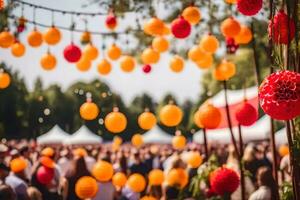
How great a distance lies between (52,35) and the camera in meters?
5.55

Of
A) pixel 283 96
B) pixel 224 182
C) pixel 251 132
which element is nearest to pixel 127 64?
pixel 224 182

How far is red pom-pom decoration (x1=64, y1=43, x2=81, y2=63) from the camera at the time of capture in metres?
5.91

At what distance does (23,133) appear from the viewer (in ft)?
172

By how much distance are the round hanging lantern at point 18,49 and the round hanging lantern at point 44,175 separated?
1.92 meters

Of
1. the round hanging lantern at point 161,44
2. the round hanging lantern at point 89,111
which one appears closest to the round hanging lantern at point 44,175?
the round hanging lantern at point 89,111

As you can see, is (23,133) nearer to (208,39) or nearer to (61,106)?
(61,106)

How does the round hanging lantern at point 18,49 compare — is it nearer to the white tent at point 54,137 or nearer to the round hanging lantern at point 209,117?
the round hanging lantern at point 209,117

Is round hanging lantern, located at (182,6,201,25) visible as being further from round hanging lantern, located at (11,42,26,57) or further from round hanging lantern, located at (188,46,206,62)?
round hanging lantern, located at (11,42,26,57)

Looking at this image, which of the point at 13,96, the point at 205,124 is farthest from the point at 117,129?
the point at 13,96

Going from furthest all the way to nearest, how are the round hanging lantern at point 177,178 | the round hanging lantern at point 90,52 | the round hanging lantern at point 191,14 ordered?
the round hanging lantern at point 90,52
the round hanging lantern at point 177,178
the round hanging lantern at point 191,14

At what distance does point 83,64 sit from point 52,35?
0.88 meters

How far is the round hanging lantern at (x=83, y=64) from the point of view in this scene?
6.25 meters

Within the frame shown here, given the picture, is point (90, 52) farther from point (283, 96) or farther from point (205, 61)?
point (283, 96)

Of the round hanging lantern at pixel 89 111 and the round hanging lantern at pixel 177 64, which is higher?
the round hanging lantern at pixel 177 64
